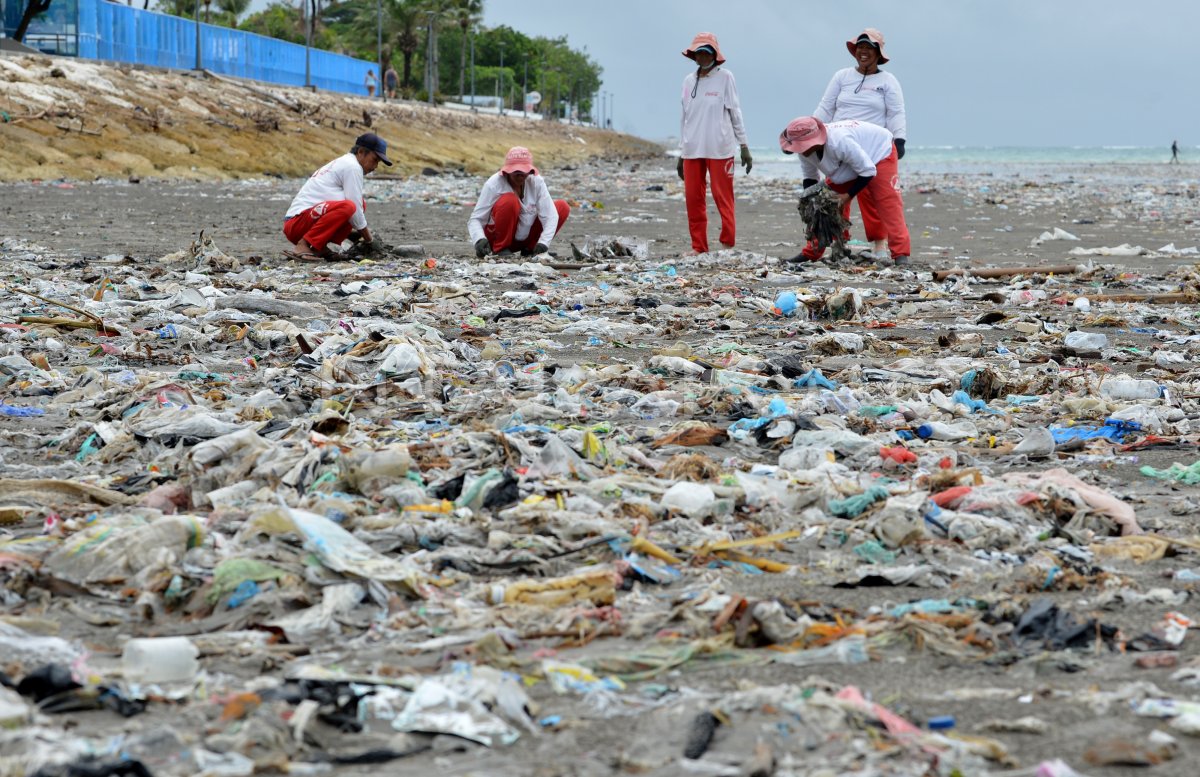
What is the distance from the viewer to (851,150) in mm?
9258

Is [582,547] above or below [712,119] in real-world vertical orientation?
below

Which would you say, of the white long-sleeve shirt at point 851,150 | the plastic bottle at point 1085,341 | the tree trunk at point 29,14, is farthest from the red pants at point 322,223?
the tree trunk at point 29,14

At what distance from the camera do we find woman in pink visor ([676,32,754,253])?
1049 cm

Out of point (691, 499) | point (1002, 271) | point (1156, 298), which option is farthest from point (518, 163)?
point (691, 499)

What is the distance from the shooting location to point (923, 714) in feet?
7.57

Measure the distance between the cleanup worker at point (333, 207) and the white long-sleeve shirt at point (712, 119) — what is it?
2.53m

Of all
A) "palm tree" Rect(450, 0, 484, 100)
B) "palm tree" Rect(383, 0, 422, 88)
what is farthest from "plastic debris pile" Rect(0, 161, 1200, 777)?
"palm tree" Rect(450, 0, 484, 100)

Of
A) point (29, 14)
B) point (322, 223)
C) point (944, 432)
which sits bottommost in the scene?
point (944, 432)

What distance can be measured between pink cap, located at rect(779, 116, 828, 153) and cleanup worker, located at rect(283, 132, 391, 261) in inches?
120

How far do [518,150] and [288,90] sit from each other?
31789mm

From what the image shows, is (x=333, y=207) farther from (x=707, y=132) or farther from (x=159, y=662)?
(x=159, y=662)

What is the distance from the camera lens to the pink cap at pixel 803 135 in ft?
30.3

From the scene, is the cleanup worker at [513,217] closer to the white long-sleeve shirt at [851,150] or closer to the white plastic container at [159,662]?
the white long-sleeve shirt at [851,150]

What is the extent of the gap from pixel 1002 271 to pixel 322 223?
16.9 feet
